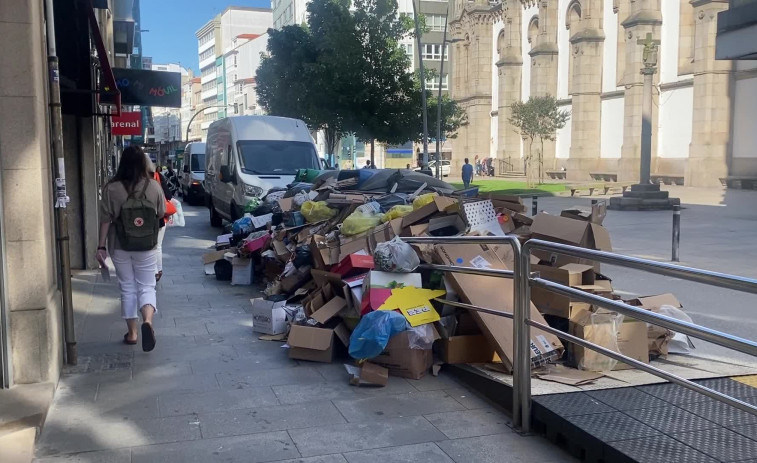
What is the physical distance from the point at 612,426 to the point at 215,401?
2662mm

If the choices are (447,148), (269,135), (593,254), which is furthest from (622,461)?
(447,148)

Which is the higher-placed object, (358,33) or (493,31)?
(493,31)

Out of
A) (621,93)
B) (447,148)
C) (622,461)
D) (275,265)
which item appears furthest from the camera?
(447,148)

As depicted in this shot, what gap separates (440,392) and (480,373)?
32 cm

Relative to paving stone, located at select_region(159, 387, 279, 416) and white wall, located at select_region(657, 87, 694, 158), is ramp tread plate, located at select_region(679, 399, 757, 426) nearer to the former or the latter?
paving stone, located at select_region(159, 387, 279, 416)

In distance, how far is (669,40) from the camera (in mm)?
40250

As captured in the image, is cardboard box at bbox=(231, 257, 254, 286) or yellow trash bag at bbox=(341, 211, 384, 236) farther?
cardboard box at bbox=(231, 257, 254, 286)

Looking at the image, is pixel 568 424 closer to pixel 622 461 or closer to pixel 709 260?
pixel 622 461

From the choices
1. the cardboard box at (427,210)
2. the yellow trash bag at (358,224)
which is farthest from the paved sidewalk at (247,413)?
the cardboard box at (427,210)

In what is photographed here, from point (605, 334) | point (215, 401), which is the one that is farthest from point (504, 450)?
point (215, 401)

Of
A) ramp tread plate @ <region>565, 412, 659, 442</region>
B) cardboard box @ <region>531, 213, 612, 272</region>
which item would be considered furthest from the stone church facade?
ramp tread plate @ <region>565, 412, 659, 442</region>

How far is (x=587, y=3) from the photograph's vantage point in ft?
152

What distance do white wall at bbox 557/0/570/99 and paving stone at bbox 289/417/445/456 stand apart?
48.4 meters

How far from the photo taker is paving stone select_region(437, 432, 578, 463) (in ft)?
14.1
